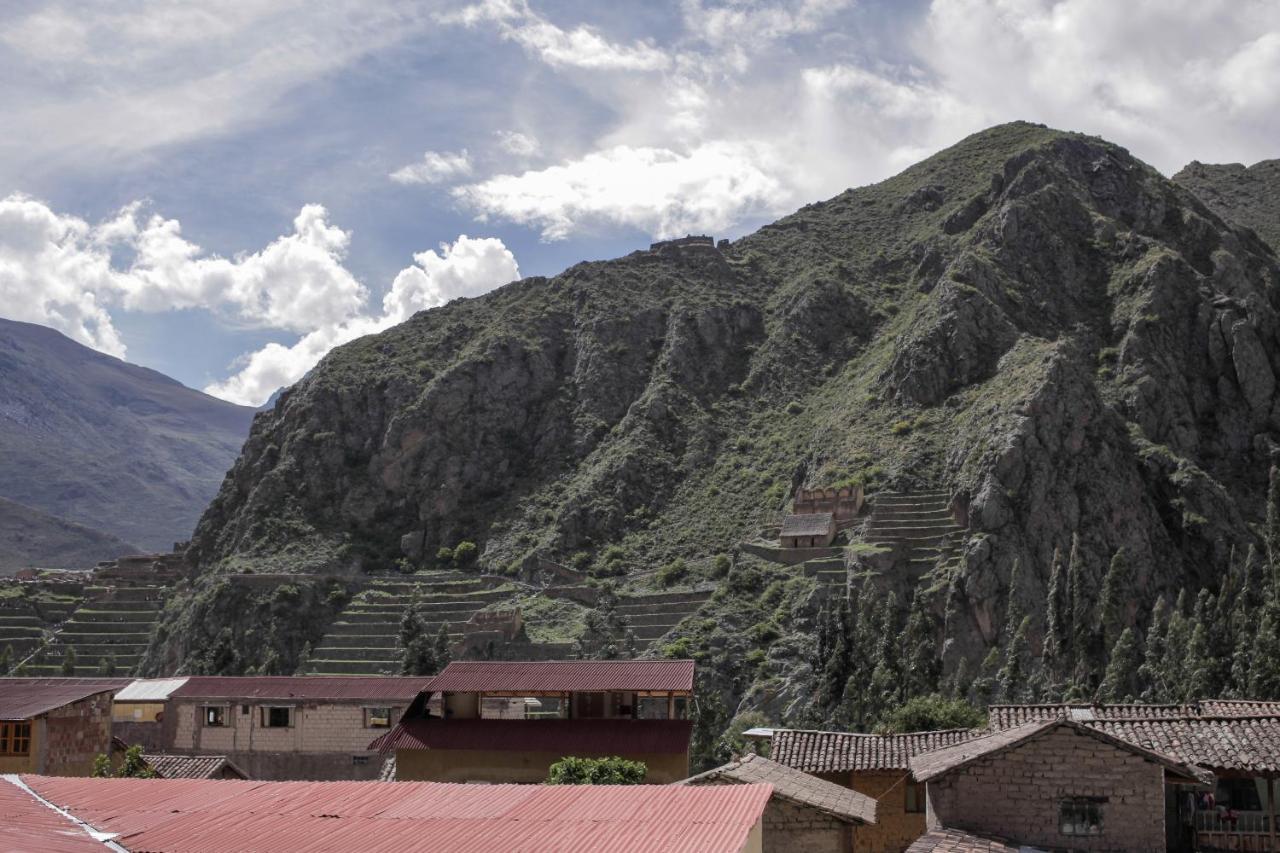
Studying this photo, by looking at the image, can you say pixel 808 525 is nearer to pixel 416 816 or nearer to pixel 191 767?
pixel 191 767

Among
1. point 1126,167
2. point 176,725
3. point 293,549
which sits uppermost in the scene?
point 1126,167

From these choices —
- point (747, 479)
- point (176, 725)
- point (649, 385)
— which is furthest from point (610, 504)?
point (176, 725)

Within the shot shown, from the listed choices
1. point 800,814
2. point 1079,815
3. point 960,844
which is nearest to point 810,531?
point 800,814

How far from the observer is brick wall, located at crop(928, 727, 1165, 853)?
32.4 m

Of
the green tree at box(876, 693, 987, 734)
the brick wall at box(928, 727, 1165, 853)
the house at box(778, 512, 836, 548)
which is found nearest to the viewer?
the brick wall at box(928, 727, 1165, 853)

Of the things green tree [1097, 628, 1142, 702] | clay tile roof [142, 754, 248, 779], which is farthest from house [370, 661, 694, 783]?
green tree [1097, 628, 1142, 702]

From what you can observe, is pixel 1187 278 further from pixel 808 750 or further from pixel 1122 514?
pixel 808 750

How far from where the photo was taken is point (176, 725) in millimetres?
73688

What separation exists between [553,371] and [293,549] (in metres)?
Result: 42.0

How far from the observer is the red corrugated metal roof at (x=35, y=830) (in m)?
16.3

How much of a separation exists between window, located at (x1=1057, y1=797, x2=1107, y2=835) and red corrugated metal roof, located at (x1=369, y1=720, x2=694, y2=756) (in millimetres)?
21082

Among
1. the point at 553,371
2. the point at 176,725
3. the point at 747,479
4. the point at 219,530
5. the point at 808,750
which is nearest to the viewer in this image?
the point at 808,750

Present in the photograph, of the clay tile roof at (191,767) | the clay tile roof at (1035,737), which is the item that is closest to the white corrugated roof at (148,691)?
the clay tile roof at (191,767)

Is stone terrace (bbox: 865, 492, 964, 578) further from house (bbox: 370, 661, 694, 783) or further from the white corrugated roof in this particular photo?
the white corrugated roof
